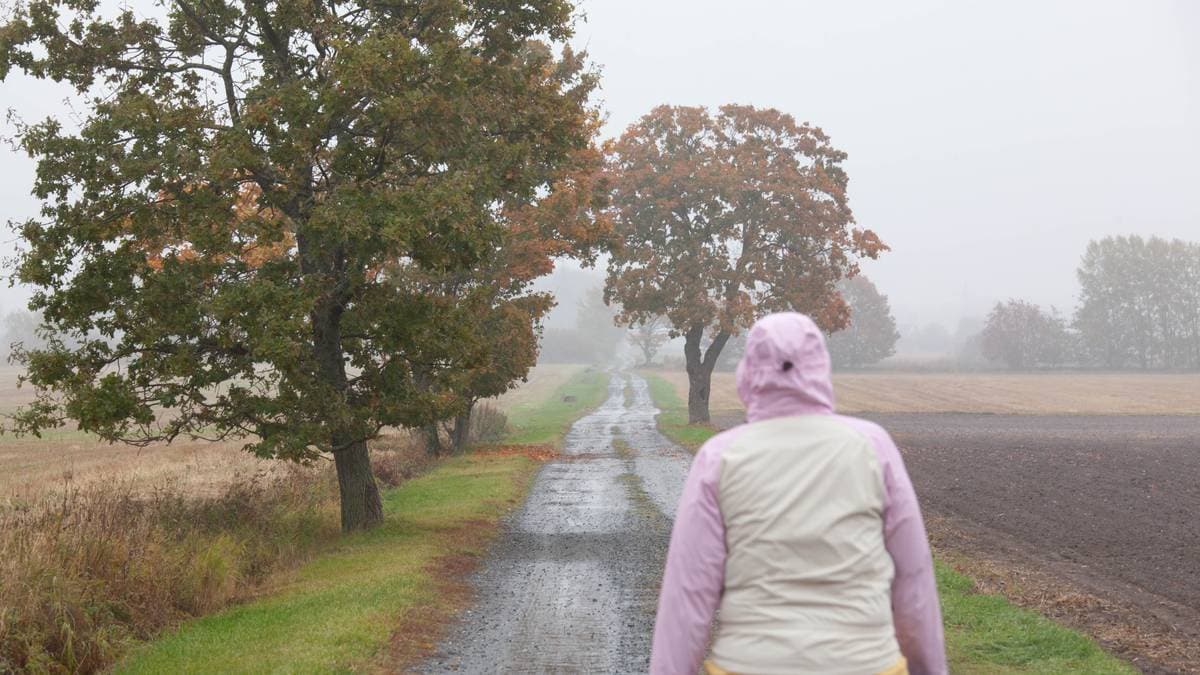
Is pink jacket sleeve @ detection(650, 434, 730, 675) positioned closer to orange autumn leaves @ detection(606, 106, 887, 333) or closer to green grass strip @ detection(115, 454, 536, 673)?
green grass strip @ detection(115, 454, 536, 673)

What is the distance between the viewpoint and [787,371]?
11.5 feet

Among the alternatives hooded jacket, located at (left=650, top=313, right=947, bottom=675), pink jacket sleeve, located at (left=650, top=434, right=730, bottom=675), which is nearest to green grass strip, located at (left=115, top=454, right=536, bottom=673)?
pink jacket sleeve, located at (left=650, top=434, right=730, bottom=675)

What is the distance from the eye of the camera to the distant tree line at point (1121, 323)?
112312 mm

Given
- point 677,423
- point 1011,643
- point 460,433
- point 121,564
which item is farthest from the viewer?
point 677,423

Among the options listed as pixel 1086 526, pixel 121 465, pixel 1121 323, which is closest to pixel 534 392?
pixel 121 465

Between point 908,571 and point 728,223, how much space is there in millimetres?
36589

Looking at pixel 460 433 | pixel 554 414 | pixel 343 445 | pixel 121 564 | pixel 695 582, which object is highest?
pixel 695 582

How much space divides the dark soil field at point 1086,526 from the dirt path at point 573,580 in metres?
4.07

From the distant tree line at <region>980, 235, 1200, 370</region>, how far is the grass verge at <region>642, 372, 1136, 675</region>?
107469 millimetres

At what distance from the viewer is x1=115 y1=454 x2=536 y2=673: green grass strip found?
8773 mm

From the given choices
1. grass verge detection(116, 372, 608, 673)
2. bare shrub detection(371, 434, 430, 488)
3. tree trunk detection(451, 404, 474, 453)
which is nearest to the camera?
grass verge detection(116, 372, 608, 673)

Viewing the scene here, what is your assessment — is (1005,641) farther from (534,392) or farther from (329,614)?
(534,392)

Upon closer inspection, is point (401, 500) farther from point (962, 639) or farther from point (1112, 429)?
point (1112, 429)

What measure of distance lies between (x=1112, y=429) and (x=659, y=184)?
19.2 metres
